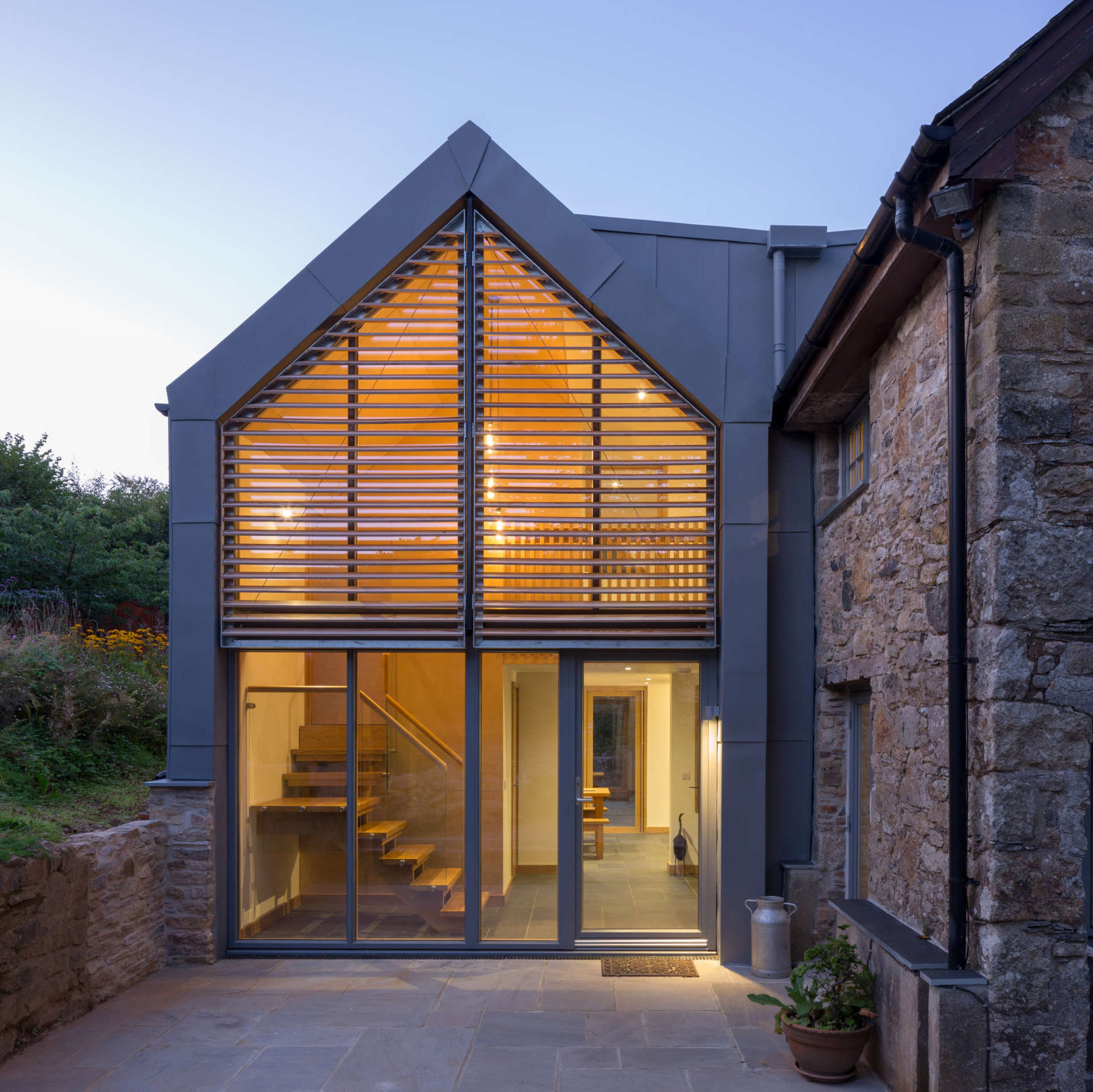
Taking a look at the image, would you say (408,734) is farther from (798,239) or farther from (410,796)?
(798,239)

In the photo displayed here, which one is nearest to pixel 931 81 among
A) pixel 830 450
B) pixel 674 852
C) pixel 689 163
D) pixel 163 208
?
pixel 689 163

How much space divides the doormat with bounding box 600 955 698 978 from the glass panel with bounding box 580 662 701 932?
21cm

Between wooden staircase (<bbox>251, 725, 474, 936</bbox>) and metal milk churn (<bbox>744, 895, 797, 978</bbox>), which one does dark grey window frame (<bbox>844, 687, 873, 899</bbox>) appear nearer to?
metal milk churn (<bbox>744, 895, 797, 978</bbox>)

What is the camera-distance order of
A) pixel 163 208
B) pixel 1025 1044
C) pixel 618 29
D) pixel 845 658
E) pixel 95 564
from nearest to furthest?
pixel 1025 1044
pixel 845 658
pixel 618 29
pixel 163 208
pixel 95 564

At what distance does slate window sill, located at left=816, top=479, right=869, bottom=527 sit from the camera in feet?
19.6

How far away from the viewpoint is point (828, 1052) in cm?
470

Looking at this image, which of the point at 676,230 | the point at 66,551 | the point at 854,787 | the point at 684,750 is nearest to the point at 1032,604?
the point at 854,787

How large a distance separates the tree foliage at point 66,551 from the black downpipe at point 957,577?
11787 millimetres

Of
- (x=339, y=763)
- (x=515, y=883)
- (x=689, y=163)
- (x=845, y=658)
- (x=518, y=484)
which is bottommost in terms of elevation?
(x=515, y=883)

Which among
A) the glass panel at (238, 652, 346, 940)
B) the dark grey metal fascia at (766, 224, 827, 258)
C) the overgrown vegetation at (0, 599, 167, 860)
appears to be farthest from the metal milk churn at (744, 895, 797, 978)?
the dark grey metal fascia at (766, 224, 827, 258)

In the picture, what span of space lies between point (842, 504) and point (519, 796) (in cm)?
326

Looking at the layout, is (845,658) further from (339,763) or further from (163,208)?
(163,208)

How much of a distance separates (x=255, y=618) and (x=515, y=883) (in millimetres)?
2840

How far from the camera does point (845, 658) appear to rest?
6.36 meters
